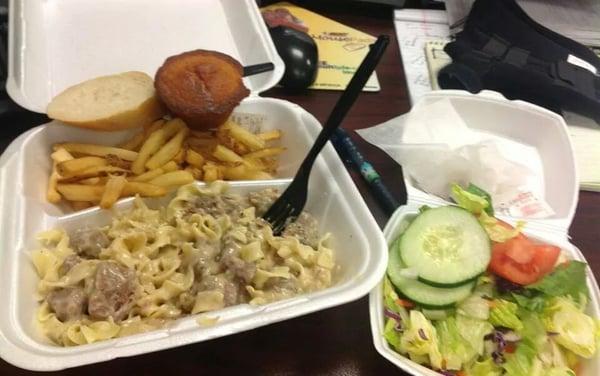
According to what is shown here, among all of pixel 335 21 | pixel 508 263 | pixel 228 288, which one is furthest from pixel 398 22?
pixel 228 288

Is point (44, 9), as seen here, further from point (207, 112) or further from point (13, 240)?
point (13, 240)

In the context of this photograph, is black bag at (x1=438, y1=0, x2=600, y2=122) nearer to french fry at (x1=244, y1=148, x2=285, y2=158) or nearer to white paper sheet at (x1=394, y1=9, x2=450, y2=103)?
white paper sheet at (x1=394, y1=9, x2=450, y2=103)

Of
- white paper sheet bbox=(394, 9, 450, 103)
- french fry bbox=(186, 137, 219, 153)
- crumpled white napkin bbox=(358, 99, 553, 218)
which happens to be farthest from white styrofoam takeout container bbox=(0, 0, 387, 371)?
white paper sheet bbox=(394, 9, 450, 103)

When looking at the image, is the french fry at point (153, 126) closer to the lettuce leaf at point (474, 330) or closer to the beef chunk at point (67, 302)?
the beef chunk at point (67, 302)

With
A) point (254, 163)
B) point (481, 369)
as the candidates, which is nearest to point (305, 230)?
point (254, 163)

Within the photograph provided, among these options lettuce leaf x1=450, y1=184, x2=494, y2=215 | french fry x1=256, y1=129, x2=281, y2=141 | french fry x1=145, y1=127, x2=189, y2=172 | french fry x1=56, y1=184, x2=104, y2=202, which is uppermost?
french fry x1=145, y1=127, x2=189, y2=172
